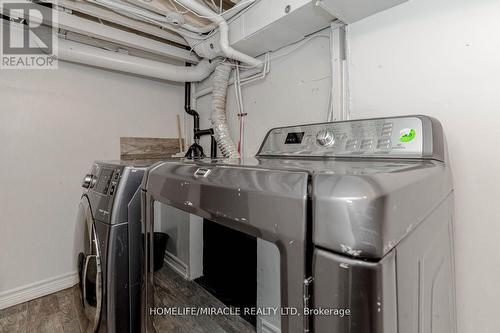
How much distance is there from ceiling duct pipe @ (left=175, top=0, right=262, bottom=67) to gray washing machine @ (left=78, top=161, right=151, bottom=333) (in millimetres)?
943

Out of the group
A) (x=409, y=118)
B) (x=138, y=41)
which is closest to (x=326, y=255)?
(x=409, y=118)

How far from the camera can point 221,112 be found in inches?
75.9

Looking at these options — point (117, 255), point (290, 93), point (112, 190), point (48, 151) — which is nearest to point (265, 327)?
point (117, 255)

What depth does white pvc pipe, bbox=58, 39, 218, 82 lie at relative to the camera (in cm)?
170

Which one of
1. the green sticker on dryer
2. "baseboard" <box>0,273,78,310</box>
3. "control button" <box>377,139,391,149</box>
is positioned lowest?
"baseboard" <box>0,273,78,310</box>

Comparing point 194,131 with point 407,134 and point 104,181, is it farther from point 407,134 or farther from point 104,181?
point 407,134

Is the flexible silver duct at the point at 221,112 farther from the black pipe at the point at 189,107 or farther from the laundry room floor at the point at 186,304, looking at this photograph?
the laundry room floor at the point at 186,304

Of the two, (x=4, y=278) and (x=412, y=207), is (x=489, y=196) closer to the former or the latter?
(x=412, y=207)

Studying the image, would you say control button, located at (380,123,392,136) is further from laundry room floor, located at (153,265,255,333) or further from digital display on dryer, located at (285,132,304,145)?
laundry room floor, located at (153,265,255,333)

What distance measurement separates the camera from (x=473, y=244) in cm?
88

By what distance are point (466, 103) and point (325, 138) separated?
507mm

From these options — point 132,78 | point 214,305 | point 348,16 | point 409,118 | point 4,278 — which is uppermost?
point 132,78

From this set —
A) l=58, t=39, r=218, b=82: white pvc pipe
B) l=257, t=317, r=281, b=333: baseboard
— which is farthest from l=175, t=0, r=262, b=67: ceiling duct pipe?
l=257, t=317, r=281, b=333: baseboard

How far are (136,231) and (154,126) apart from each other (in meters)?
1.65
